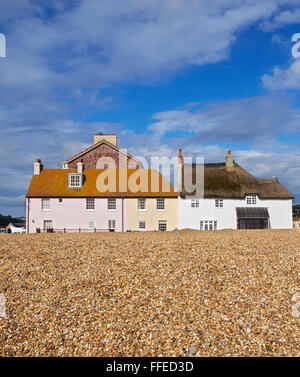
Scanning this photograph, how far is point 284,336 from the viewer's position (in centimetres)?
933

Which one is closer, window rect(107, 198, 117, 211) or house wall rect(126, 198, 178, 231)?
house wall rect(126, 198, 178, 231)

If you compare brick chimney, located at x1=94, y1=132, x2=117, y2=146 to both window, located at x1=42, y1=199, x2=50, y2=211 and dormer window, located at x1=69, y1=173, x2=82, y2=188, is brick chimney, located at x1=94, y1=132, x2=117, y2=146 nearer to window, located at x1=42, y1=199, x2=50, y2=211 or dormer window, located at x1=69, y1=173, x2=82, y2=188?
dormer window, located at x1=69, y1=173, x2=82, y2=188

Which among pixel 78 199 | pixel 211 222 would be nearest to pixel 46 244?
pixel 78 199

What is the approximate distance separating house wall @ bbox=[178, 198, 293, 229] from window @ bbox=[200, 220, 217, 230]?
36cm

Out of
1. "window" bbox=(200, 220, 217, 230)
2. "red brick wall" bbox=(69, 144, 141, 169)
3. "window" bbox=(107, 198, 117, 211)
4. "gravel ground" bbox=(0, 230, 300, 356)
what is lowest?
"gravel ground" bbox=(0, 230, 300, 356)

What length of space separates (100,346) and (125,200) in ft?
95.6

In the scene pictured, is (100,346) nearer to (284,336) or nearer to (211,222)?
(284,336)

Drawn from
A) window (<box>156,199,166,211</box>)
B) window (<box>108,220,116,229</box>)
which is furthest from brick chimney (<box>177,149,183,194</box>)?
window (<box>108,220,116,229</box>)

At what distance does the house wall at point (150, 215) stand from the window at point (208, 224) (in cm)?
287

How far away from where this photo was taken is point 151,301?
36.3 feet

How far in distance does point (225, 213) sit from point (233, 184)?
11.9ft

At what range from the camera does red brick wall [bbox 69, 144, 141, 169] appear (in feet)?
150

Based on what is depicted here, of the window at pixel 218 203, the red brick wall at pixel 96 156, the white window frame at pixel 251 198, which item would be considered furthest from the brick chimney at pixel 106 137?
the white window frame at pixel 251 198

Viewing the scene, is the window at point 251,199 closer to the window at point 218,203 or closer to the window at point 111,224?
the window at point 218,203
